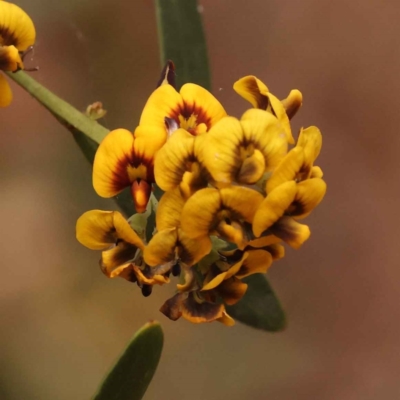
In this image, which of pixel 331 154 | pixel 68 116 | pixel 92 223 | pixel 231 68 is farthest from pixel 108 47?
pixel 92 223

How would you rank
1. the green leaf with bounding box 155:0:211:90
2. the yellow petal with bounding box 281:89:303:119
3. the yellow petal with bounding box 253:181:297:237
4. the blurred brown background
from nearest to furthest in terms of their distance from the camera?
the yellow petal with bounding box 253:181:297:237 < the yellow petal with bounding box 281:89:303:119 < the green leaf with bounding box 155:0:211:90 < the blurred brown background

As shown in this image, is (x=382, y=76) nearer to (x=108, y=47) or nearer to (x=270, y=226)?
(x=108, y=47)

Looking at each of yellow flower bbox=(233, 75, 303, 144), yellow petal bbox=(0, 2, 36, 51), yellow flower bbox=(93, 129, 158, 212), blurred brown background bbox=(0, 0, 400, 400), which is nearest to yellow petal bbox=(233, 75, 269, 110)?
yellow flower bbox=(233, 75, 303, 144)

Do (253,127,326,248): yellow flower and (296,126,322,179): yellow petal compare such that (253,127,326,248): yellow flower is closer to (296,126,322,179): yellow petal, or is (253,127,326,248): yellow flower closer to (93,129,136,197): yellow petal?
(296,126,322,179): yellow petal

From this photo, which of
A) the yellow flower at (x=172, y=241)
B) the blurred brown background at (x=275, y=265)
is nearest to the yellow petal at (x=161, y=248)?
the yellow flower at (x=172, y=241)

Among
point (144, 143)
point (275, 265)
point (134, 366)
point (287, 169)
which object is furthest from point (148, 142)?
point (275, 265)

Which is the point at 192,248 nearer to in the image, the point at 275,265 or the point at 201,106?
the point at 201,106
